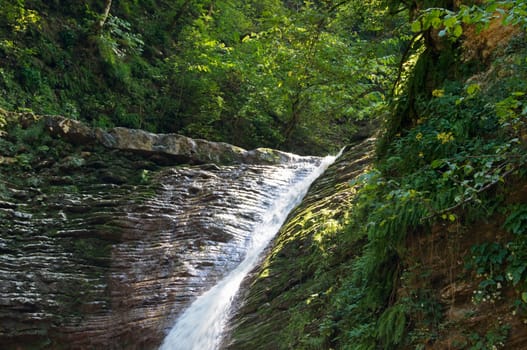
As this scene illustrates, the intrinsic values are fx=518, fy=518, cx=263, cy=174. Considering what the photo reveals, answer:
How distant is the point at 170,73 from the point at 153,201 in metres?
8.20

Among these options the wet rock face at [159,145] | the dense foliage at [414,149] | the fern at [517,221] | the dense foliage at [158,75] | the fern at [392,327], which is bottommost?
the fern at [392,327]

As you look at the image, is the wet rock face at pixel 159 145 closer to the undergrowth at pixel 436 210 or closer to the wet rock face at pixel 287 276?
the wet rock face at pixel 287 276

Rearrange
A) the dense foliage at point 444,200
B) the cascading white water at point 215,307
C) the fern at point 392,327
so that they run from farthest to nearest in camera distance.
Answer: the cascading white water at point 215,307 < the fern at point 392,327 < the dense foliage at point 444,200

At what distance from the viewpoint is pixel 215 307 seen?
8.49 meters

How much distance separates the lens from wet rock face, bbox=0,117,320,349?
9.04 m

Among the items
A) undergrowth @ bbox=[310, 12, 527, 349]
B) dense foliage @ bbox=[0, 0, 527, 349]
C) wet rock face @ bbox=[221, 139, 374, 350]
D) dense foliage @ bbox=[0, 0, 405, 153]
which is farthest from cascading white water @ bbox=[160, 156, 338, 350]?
dense foliage @ bbox=[0, 0, 405, 153]

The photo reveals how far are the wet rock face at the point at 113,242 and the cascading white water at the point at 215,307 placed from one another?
22 cm

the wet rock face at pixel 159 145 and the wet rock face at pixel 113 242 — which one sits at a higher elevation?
the wet rock face at pixel 159 145

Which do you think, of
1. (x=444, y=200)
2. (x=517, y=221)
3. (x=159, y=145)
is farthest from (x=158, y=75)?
(x=517, y=221)

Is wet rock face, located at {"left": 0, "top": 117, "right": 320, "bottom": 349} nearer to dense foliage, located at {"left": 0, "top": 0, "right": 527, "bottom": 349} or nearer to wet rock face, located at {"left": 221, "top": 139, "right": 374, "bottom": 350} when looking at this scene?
wet rock face, located at {"left": 221, "top": 139, "right": 374, "bottom": 350}

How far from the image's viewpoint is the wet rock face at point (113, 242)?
29.7ft

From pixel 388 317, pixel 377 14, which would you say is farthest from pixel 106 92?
pixel 388 317

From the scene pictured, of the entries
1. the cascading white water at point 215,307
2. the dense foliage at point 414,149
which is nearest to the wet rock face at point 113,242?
the cascading white water at point 215,307

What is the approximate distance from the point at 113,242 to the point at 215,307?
2.98 meters
